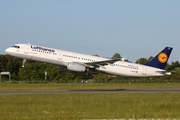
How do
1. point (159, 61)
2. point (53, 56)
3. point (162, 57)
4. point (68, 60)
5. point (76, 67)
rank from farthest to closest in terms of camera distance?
point (162, 57), point (159, 61), point (68, 60), point (53, 56), point (76, 67)

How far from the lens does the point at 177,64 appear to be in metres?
141

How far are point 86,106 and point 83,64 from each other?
24.6m

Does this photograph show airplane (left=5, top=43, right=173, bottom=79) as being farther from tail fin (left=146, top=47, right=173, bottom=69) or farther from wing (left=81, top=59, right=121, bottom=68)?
tail fin (left=146, top=47, right=173, bottom=69)

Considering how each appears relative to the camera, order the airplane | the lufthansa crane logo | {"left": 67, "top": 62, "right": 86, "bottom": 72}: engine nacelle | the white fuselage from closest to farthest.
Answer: {"left": 67, "top": 62, "right": 86, "bottom": 72}: engine nacelle < the airplane < the white fuselage < the lufthansa crane logo

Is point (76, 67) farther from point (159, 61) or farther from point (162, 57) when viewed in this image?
point (162, 57)

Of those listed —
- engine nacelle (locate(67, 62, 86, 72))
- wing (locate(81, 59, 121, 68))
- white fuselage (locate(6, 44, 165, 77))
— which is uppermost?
white fuselage (locate(6, 44, 165, 77))

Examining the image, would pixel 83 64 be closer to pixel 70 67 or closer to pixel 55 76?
pixel 70 67

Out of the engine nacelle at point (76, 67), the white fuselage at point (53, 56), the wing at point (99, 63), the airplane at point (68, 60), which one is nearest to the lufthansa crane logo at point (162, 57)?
the airplane at point (68, 60)

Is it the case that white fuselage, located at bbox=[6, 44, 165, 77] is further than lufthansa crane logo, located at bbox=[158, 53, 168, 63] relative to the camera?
No

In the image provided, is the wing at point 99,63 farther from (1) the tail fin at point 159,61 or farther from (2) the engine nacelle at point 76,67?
(1) the tail fin at point 159,61

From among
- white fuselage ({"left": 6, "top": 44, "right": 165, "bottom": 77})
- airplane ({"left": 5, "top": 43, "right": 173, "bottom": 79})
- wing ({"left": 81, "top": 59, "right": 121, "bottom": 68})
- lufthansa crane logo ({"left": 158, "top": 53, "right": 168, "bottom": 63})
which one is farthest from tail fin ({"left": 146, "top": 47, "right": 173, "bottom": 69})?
wing ({"left": 81, "top": 59, "right": 121, "bottom": 68})

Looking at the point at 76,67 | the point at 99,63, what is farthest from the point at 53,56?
the point at 99,63

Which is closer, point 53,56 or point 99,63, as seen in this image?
point 53,56

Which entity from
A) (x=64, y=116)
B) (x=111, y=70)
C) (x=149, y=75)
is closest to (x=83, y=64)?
(x=111, y=70)
